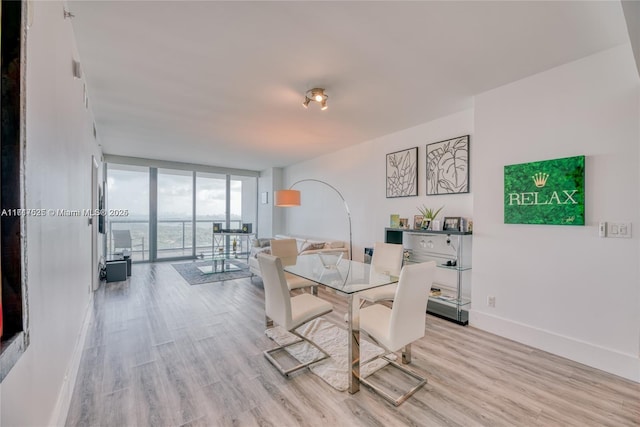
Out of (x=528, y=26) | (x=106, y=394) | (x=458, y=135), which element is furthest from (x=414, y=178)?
(x=106, y=394)

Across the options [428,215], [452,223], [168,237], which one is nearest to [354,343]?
[452,223]

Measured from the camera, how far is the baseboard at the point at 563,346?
7.28ft

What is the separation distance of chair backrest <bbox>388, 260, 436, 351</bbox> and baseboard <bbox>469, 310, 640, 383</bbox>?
145 centimetres

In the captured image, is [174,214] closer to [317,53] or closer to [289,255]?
[289,255]

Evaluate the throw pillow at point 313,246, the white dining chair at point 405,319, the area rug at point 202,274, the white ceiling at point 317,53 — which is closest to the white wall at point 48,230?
the white ceiling at point 317,53

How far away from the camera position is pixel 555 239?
2623 millimetres

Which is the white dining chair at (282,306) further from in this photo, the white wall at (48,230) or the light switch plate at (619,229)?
the light switch plate at (619,229)

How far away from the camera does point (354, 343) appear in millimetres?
2082

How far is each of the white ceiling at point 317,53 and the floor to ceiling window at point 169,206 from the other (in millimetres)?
Answer: 3368

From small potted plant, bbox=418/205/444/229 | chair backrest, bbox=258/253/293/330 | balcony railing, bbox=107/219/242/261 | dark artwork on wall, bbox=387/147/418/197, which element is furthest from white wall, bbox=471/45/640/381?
balcony railing, bbox=107/219/242/261

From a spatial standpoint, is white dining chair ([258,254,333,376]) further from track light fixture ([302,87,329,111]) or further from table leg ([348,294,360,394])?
track light fixture ([302,87,329,111])

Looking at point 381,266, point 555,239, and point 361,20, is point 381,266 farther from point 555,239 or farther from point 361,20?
point 361,20

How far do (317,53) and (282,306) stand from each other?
2129 millimetres

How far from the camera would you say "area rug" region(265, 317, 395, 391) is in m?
2.25
